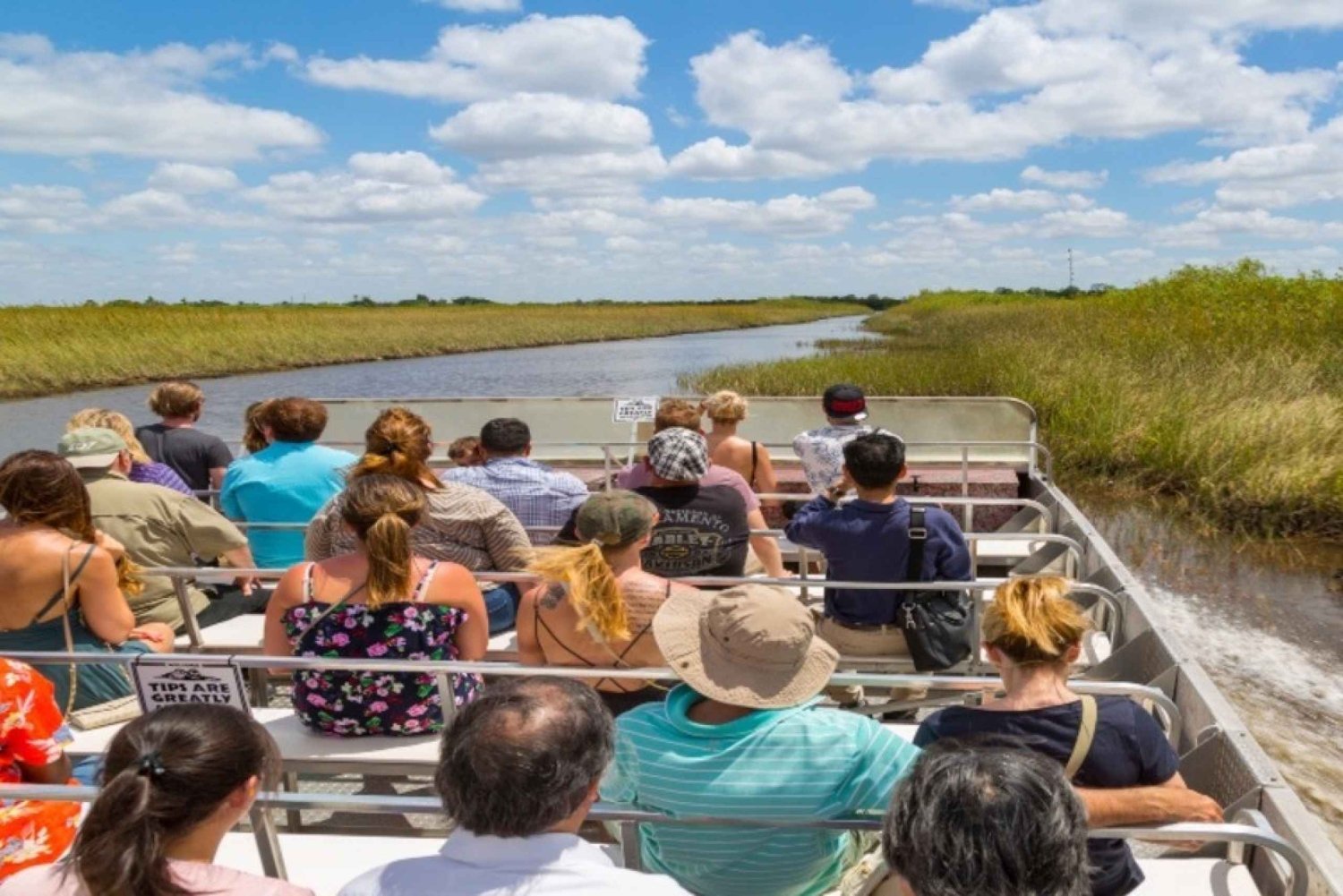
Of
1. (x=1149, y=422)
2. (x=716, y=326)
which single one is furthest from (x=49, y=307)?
(x=716, y=326)

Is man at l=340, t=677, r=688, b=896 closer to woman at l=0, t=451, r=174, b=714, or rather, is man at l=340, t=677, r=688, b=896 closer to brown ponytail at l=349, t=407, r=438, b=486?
woman at l=0, t=451, r=174, b=714

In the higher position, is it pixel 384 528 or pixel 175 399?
pixel 175 399

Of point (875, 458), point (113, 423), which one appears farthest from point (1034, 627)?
point (113, 423)

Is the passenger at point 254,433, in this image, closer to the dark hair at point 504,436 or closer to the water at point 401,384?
the dark hair at point 504,436

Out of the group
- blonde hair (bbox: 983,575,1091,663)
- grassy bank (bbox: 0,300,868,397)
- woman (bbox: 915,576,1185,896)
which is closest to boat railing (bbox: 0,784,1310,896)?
woman (bbox: 915,576,1185,896)

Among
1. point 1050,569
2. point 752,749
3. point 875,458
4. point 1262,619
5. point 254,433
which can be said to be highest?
point 875,458

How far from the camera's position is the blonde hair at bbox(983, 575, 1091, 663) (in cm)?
234

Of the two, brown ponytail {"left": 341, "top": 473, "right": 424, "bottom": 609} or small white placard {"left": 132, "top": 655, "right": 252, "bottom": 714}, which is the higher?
brown ponytail {"left": 341, "top": 473, "right": 424, "bottom": 609}

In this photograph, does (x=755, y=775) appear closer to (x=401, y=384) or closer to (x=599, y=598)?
(x=599, y=598)

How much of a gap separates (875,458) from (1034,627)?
1616mm

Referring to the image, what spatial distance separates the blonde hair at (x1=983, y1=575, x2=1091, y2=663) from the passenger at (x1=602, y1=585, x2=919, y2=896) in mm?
334

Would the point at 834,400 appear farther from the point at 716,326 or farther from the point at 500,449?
the point at 716,326

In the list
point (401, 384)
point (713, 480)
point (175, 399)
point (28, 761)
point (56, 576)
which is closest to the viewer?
point (28, 761)

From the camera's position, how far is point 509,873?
168 cm
